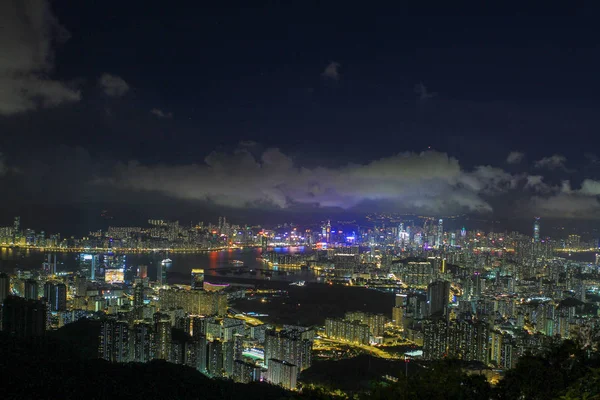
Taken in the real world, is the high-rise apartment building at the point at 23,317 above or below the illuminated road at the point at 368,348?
above

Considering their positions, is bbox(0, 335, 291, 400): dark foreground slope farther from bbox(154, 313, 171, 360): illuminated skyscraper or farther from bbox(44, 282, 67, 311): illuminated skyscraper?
bbox(44, 282, 67, 311): illuminated skyscraper

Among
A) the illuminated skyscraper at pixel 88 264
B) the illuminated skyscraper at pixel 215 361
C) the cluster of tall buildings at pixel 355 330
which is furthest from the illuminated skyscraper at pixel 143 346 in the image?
the illuminated skyscraper at pixel 88 264

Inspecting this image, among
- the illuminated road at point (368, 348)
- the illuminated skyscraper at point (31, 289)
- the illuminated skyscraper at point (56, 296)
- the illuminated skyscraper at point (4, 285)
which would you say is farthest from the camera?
the illuminated skyscraper at point (31, 289)

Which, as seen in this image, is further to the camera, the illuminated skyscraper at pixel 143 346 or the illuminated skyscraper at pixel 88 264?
the illuminated skyscraper at pixel 88 264

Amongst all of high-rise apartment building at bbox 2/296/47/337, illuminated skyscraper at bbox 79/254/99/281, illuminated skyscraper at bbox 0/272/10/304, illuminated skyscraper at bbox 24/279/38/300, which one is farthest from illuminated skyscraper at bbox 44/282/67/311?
illuminated skyscraper at bbox 79/254/99/281

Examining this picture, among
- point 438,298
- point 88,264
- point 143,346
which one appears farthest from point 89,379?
point 88,264

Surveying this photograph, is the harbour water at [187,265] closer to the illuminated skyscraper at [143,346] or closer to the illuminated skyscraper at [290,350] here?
the illuminated skyscraper at [143,346]

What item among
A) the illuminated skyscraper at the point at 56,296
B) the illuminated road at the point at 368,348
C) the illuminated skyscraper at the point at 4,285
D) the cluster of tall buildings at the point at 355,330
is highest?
the illuminated skyscraper at the point at 4,285

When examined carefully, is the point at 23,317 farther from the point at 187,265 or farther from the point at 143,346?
the point at 187,265

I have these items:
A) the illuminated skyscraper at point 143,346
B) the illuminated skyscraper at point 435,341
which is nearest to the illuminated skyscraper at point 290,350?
the illuminated skyscraper at point 143,346

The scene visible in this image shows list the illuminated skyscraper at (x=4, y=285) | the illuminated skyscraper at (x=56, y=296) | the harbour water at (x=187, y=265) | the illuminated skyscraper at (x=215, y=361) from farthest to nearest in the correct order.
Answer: the harbour water at (x=187, y=265)
the illuminated skyscraper at (x=56, y=296)
the illuminated skyscraper at (x=4, y=285)
the illuminated skyscraper at (x=215, y=361)

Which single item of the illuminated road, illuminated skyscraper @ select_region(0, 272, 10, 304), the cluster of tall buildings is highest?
illuminated skyscraper @ select_region(0, 272, 10, 304)
